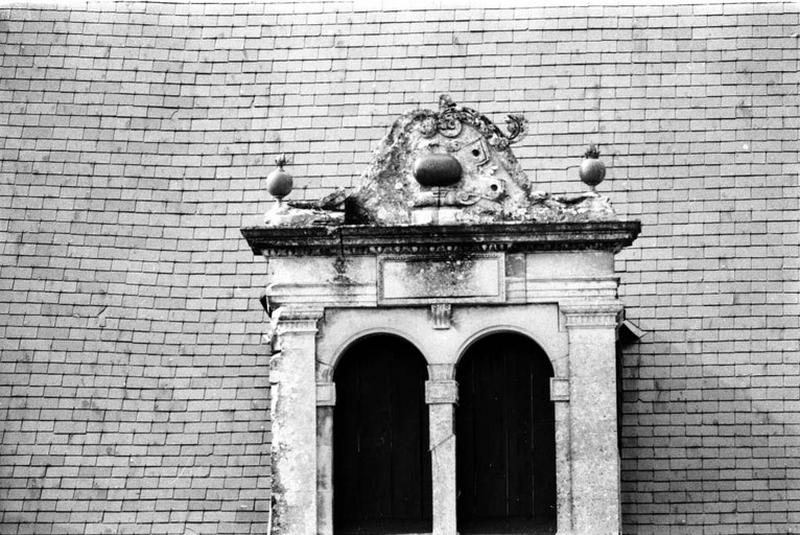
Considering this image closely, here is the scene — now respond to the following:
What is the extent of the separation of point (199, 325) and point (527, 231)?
6.35 m

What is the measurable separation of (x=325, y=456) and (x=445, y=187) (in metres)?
3.65

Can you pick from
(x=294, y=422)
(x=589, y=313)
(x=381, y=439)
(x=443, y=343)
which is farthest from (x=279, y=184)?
(x=589, y=313)

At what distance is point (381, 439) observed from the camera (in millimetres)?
31094

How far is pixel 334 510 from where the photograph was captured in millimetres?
30812

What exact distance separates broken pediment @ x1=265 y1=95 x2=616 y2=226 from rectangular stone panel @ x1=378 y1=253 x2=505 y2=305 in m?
0.49

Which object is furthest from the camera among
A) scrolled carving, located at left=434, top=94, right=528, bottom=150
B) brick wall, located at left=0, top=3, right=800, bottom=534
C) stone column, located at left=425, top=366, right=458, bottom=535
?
brick wall, located at left=0, top=3, right=800, bottom=534

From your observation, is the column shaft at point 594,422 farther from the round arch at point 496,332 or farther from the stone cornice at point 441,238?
the stone cornice at point 441,238

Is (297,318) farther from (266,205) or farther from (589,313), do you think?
(266,205)

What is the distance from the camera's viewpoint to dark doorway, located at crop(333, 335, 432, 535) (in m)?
30.9

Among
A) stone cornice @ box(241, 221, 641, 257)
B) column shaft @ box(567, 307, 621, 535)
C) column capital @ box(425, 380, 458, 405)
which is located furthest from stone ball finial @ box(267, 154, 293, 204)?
column shaft @ box(567, 307, 621, 535)

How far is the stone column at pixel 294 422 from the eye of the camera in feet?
100

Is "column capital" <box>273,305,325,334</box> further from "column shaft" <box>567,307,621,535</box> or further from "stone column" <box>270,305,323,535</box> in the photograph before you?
"column shaft" <box>567,307,621,535</box>

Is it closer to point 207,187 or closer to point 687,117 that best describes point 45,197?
point 207,187

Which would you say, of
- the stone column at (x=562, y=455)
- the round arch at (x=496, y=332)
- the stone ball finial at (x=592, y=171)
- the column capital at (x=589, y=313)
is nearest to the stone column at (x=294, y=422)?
the round arch at (x=496, y=332)
